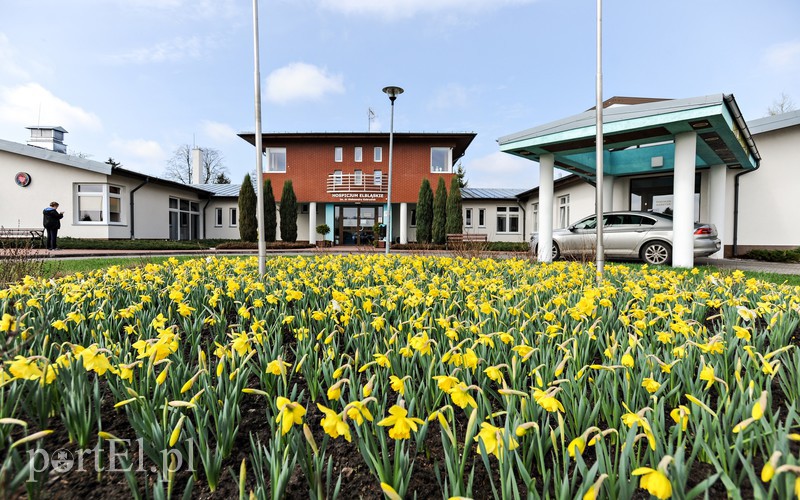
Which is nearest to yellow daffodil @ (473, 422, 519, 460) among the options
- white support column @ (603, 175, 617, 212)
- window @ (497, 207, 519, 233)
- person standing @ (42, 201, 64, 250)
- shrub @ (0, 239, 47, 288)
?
shrub @ (0, 239, 47, 288)

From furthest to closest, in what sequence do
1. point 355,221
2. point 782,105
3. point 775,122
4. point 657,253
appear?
point 355,221
point 782,105
point 775,122
point 657,253

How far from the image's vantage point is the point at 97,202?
18.4 meters

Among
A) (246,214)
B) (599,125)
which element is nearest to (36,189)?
(246,214)

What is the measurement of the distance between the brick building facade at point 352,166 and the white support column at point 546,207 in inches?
517

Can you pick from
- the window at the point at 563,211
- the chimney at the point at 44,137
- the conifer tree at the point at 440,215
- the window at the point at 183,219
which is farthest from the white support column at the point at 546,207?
the chimney at the point at 44,137

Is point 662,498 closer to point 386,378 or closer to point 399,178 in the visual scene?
point 386,378

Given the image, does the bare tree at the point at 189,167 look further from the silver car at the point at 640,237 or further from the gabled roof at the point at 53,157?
the silver car at the point at 640,237

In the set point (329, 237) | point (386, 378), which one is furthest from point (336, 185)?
point (386, 378)

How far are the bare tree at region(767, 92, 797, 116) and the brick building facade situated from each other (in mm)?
18344

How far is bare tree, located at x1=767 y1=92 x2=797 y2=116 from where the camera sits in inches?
918

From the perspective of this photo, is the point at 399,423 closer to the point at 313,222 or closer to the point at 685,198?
the point at 685,198

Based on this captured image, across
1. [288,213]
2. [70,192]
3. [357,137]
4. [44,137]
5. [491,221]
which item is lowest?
[491,221]

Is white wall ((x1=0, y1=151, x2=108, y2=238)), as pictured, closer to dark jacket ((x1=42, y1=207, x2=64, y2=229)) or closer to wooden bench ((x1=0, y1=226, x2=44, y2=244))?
wooden bench ((x1=0, y1=226, x2=44, y2=244))

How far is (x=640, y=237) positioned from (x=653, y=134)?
2683 millimetres
